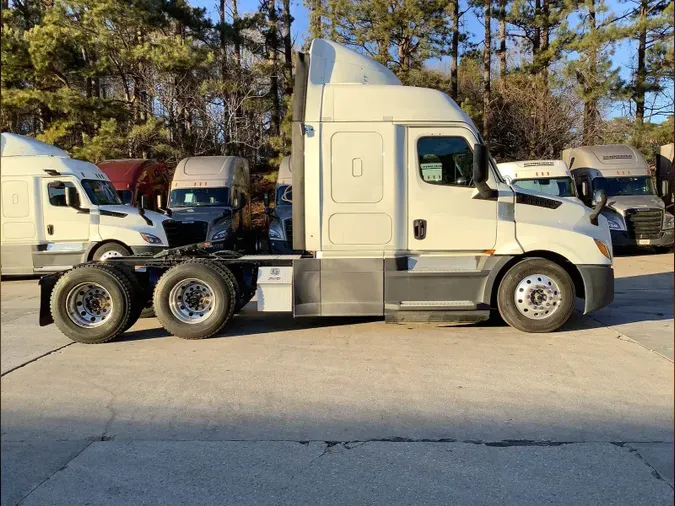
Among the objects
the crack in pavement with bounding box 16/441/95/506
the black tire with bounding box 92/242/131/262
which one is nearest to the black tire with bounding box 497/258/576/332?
the crack in pavement with bounding box 16/441/95/506

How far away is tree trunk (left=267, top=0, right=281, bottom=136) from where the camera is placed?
24.7 meters

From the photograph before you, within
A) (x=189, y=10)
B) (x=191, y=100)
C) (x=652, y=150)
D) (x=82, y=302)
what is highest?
(x=189, y=10)

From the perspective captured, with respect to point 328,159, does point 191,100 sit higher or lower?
higher

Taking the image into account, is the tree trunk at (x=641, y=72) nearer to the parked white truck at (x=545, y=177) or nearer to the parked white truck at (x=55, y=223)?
the parked white truck at (x=545, y=177)

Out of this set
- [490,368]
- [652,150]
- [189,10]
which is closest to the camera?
[490,368]

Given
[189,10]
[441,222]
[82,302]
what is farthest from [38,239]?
[189,10]

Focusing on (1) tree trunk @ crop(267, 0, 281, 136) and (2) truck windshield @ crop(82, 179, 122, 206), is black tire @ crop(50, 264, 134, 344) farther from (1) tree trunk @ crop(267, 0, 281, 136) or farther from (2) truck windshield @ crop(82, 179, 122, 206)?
(1) tree trunk @ crop(267, 0, 281, 136)

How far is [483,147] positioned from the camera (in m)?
6.69

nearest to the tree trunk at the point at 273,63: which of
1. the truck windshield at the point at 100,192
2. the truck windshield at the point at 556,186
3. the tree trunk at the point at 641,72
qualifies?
the truck windshield at the point at 100,192

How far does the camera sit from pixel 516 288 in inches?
276

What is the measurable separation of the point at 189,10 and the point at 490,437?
2327 cm

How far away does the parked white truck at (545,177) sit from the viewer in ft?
52.6

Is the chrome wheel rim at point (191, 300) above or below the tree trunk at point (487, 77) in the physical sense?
below

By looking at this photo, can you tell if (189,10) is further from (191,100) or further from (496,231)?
(496,231)
